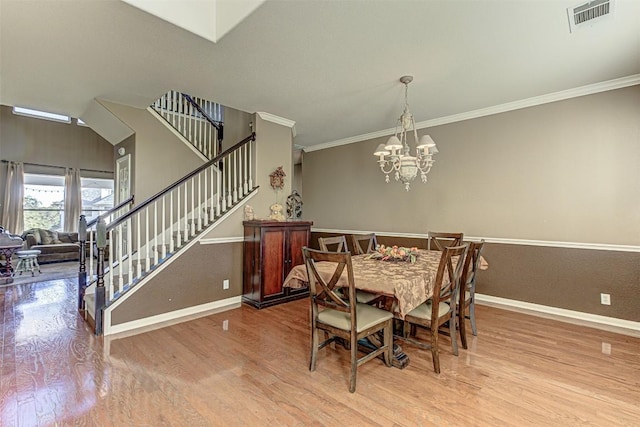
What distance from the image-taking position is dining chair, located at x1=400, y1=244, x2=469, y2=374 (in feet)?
7.85

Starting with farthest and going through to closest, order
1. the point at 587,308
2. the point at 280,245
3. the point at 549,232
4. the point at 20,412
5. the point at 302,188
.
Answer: the point at 302,188, the point at 280,245, the point at 549,232, the point at 587,308, the point at 20,412

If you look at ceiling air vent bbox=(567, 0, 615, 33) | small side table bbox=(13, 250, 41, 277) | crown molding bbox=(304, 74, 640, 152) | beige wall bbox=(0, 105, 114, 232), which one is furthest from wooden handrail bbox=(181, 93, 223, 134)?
beige wall bbox=(0, 105, 114, 232)

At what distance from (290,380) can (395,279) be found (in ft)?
3.71

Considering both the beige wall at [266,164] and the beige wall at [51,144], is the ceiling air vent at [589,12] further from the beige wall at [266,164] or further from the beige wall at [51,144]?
the beige wall at [51,144]

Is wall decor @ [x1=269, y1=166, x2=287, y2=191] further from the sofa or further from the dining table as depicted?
the sofa

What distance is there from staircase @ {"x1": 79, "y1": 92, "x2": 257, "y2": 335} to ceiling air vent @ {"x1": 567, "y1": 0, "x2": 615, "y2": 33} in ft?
12.4

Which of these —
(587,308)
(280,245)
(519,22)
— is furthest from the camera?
(280,245)

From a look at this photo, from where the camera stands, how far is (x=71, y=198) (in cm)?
843

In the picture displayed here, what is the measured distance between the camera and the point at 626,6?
225 cm

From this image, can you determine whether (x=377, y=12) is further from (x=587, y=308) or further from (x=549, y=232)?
(x=587, y=308)

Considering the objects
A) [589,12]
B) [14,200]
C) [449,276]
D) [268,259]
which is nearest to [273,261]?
[268,259]

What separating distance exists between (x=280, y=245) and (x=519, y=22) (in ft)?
11.5

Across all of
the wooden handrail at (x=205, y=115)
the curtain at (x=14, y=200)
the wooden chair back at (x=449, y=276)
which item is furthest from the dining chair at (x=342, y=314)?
the curtain at (x=14, y=200)

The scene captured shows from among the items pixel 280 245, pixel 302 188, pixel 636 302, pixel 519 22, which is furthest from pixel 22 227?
pixel 636 302
